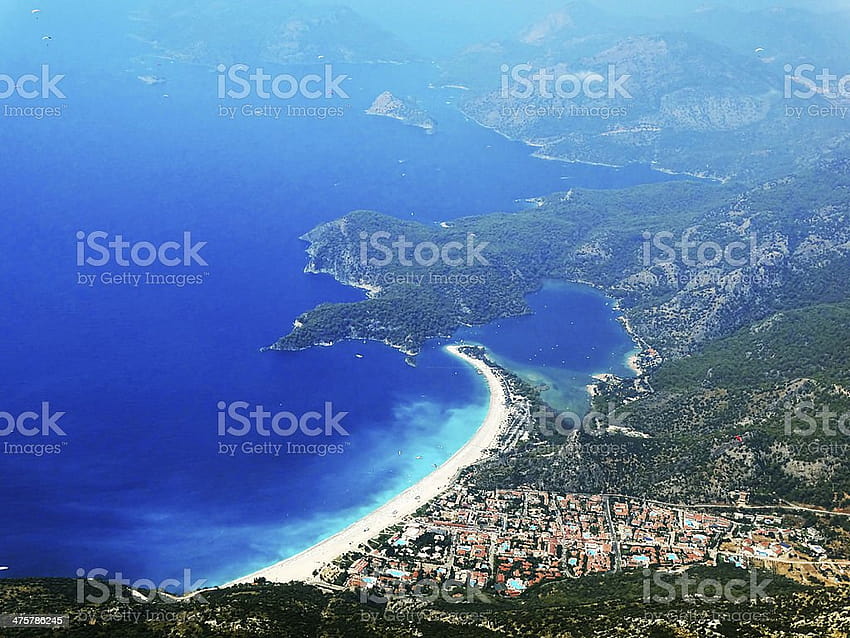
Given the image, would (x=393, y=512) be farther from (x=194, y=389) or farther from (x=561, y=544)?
(x=194, y=389)

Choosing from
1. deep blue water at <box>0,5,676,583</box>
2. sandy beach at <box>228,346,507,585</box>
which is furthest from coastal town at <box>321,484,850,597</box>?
deep blue water at <box>0,5,676,583</box>

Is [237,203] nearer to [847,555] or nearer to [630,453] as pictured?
[630,453]

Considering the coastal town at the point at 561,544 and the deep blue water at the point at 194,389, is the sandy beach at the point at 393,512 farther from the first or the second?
the coastal town at the point at 561,544

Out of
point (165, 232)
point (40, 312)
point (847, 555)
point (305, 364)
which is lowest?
point (847, 555)

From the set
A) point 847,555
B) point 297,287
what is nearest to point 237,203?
point 297,287

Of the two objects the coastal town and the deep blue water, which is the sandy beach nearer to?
the deep blue water

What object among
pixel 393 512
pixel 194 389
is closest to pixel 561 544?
pixel 393 512

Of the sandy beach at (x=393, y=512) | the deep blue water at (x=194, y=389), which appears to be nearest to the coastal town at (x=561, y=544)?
the sandy beach at (x=393, y=512)

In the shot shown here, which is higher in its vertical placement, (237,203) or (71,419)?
(237,203)

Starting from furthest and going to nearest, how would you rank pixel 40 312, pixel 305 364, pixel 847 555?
1. pixel 40 312
2. pixel 305 364
3. pixel 847 555
